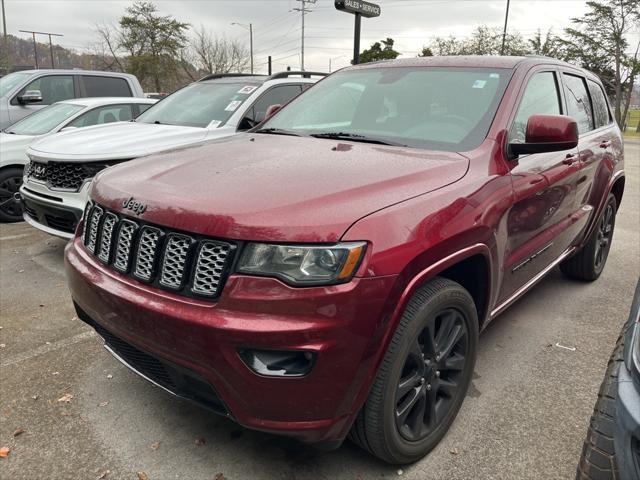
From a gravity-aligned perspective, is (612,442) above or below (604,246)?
above

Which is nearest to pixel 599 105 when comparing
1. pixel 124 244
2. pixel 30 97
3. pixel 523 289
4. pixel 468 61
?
pixel 468 61

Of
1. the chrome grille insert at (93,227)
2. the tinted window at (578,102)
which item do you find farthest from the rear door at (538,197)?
the chrome grille insert at (93,227)

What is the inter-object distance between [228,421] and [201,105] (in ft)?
13.0

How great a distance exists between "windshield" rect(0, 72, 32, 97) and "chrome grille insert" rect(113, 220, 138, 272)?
7453mm

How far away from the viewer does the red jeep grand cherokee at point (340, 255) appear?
176 cm

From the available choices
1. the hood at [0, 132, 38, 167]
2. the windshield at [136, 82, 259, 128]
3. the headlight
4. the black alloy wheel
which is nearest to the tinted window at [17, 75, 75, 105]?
the hood at [0, 132, 38, 167]

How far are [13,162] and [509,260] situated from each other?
597cm

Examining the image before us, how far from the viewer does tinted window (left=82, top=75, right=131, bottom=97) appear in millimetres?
8734

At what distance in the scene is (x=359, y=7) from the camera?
305 inches

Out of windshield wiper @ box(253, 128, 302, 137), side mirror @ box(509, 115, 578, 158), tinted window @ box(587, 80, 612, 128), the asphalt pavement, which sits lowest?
the asphalt pavement

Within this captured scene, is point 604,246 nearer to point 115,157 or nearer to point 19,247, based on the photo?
point 115,157

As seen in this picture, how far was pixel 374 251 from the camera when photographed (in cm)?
179

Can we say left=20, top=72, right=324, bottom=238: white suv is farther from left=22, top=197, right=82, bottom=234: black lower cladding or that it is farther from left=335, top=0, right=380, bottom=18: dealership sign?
left=335, top=0, right=380, bottom=18: dealership sign

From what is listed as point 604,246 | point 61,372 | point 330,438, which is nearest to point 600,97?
point 604,246
